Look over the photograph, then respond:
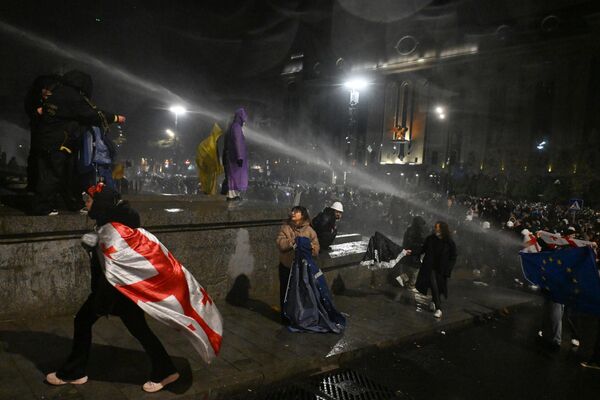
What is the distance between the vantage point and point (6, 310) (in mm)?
4812

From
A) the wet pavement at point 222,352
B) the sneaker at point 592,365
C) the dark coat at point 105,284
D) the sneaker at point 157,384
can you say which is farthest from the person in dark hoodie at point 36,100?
the sneaker at point 592,365

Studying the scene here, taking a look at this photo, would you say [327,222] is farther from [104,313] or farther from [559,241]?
[104,313]

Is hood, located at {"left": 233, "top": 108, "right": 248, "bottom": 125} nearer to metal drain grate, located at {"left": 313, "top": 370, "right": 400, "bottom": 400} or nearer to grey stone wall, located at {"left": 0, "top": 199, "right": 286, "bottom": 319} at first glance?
grey stone wall, located at {"left": 0, "top": 199, "right": 286, "bottom": 319}

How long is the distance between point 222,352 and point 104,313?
1.63m

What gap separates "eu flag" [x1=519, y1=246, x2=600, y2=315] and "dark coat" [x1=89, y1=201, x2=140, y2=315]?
6.09 m

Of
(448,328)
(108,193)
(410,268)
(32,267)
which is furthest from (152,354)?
(410,268)

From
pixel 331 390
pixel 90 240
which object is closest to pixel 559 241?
pixel 331 390

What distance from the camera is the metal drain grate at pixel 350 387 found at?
432cm

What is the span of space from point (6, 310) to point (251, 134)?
8015 cm

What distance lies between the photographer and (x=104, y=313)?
3.50 meters

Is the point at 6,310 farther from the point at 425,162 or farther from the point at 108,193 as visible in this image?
the point at 425,162

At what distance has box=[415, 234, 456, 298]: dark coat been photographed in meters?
7.48

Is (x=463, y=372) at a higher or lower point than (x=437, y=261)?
lower

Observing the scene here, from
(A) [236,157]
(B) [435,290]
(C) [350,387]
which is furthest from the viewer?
(A) [236,157]
